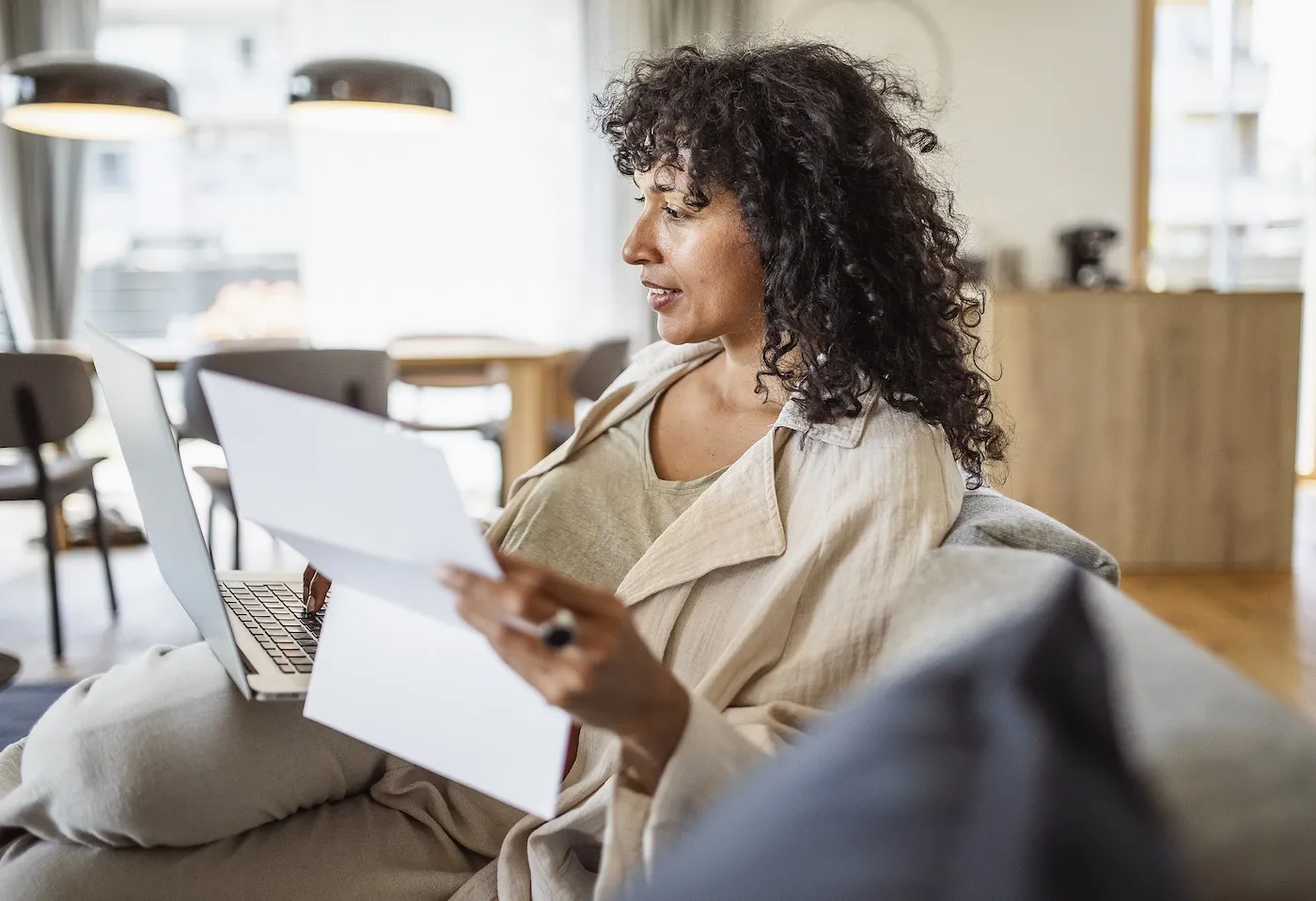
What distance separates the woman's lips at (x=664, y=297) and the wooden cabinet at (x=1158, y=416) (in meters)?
2.65

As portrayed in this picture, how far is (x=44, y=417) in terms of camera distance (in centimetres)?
286

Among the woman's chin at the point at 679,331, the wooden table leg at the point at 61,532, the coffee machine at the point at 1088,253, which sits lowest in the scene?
the wooden table leg at the point at 61,532

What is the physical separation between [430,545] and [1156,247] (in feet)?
19.1

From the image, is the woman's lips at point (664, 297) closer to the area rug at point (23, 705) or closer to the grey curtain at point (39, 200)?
the area rug at point (23, 705)

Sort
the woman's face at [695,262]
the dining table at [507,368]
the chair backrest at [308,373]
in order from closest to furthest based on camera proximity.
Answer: the woman's face at [695,262], the chair backrest at [308,373], the dining table at [507,368]

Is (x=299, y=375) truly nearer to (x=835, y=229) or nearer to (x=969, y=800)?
(x=835, y=229)

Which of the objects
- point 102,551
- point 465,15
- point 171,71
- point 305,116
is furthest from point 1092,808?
point 171,71

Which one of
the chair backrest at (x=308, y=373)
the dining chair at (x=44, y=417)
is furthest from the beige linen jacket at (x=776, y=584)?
the dining chair at (x=44, y=417)

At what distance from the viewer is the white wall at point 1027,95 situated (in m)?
5.42

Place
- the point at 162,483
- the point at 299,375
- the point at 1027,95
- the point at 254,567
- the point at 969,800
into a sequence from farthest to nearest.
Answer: the point at 1027,95, the point at 254,567, the point at 299,375, the point at 162,483, the point at 969,800

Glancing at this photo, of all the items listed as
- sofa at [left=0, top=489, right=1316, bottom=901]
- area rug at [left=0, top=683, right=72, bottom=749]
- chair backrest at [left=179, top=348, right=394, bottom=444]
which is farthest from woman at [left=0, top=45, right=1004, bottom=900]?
chair backrest at [left=179, top=348, right=394, bottom=444]

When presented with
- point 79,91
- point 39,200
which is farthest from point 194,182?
point 79,91

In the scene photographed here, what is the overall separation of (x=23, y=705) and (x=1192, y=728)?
2.58m

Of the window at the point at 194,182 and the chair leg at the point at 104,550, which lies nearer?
the chair leg at the point at 104,550
